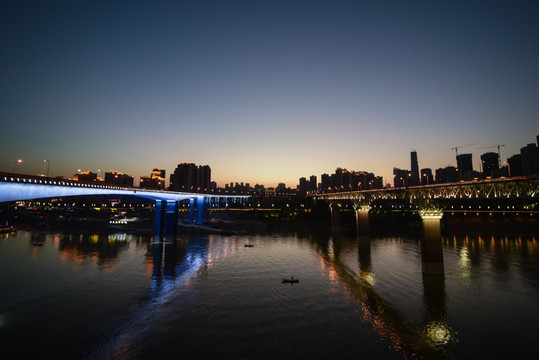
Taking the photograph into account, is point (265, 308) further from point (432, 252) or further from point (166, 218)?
point (166, 218)

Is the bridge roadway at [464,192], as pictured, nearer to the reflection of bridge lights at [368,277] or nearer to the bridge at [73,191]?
the reflection of bridge lights at [368,277]

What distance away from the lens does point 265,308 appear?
28578 millimetres

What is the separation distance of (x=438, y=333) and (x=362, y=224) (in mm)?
52535

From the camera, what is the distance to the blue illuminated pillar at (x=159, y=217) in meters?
76.0

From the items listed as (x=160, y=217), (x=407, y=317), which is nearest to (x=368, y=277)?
(x=407, y=317)

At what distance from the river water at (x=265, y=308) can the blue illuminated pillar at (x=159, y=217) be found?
22181 mm

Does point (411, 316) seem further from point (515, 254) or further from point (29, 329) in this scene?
point (515, 254)

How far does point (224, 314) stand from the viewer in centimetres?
2680

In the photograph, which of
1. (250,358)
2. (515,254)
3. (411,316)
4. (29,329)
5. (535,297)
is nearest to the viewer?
(250,358)

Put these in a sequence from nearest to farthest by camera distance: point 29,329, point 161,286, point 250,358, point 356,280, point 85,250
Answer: point 250,358, point 29,329, point 161,286, point 356,280, point 85,250

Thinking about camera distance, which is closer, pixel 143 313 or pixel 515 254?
pixel 143 313

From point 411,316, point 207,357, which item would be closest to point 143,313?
point 207,357

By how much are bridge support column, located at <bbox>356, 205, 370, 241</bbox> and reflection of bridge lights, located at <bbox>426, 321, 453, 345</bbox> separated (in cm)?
4853

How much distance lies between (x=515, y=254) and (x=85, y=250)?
310 ft
